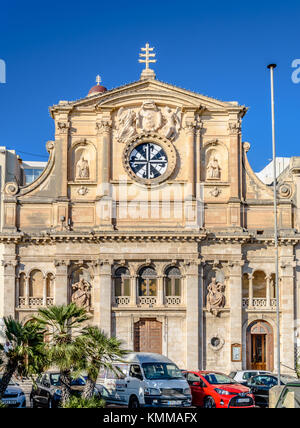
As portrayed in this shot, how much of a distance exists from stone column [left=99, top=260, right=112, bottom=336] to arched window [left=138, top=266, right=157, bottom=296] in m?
2.01

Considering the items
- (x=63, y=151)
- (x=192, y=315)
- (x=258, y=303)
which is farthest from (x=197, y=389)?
(x=63, y=151)

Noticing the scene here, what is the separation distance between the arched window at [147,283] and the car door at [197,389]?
567 inches

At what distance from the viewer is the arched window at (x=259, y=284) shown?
4831 cm

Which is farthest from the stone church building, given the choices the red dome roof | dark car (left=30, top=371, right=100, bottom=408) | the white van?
the red dome roof

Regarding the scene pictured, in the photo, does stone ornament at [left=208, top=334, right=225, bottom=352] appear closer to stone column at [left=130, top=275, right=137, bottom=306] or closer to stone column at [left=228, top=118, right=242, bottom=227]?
stone column at [left=130, top=275, right=137, bottom=306]

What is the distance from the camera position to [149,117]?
48656 millimetres

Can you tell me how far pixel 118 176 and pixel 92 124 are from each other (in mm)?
4002

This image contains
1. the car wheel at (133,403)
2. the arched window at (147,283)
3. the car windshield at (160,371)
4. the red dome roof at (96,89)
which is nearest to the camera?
the car wheel at (133,403)

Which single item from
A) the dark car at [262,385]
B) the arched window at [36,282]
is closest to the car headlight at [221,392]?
the dark car at [262,385]

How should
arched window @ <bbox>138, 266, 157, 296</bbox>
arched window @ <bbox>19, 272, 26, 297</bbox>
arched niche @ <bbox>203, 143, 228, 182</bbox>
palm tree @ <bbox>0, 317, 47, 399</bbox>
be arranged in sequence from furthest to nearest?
arched niche @ <bbox>203, 143, 228, 182</bbox> < arched window @ <bbox>19, 272, 26, 297</bbox> < arched window @ <bbox>138, 266, 157, 296</bbox> < palm tree @ <bbox>0, 317, 47, 399</bbox>

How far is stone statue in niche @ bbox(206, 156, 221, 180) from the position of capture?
48.4m

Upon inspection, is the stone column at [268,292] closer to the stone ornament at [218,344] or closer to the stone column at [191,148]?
the stone ornament at [218,344]

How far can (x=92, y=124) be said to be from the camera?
49.2m

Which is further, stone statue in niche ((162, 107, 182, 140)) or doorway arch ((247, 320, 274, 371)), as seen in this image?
stone statue in niche ((162, 107, 182, 140))
